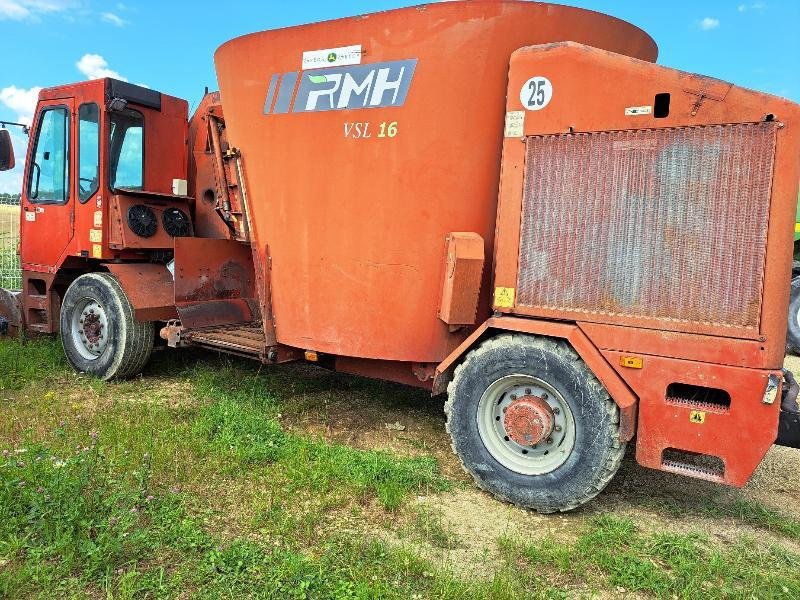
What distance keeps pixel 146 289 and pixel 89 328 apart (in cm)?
74

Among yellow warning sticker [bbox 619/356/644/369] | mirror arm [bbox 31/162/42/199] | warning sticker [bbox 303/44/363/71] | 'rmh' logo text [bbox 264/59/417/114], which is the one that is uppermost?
warning sticker [bbox 303/44/363/71]

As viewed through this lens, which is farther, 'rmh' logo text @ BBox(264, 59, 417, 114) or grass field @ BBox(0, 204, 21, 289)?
grass field @ BBox(0, 204, 21, 289)

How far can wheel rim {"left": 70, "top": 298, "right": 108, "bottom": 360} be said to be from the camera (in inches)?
227

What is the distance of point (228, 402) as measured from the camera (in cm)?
499

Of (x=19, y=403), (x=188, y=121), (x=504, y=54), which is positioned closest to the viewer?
(x=504, y=54)

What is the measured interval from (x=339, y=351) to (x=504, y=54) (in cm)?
226

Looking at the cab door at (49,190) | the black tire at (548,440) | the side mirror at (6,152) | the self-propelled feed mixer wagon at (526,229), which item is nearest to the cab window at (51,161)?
the cab door at (49,190)

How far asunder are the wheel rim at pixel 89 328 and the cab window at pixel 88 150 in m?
1.06

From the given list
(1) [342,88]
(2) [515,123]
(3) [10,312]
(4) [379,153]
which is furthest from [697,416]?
(3) [10,312]

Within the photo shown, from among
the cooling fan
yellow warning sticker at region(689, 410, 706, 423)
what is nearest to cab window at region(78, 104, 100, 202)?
the cooling fan

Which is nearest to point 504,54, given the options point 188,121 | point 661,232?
point 661,232

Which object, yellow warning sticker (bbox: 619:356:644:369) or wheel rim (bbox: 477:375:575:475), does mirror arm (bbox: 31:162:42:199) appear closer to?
wheel rim (bbox: 477:375:575:475)

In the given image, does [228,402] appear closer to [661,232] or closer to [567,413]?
[567,413]

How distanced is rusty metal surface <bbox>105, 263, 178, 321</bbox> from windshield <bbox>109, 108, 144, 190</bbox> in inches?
32.0
